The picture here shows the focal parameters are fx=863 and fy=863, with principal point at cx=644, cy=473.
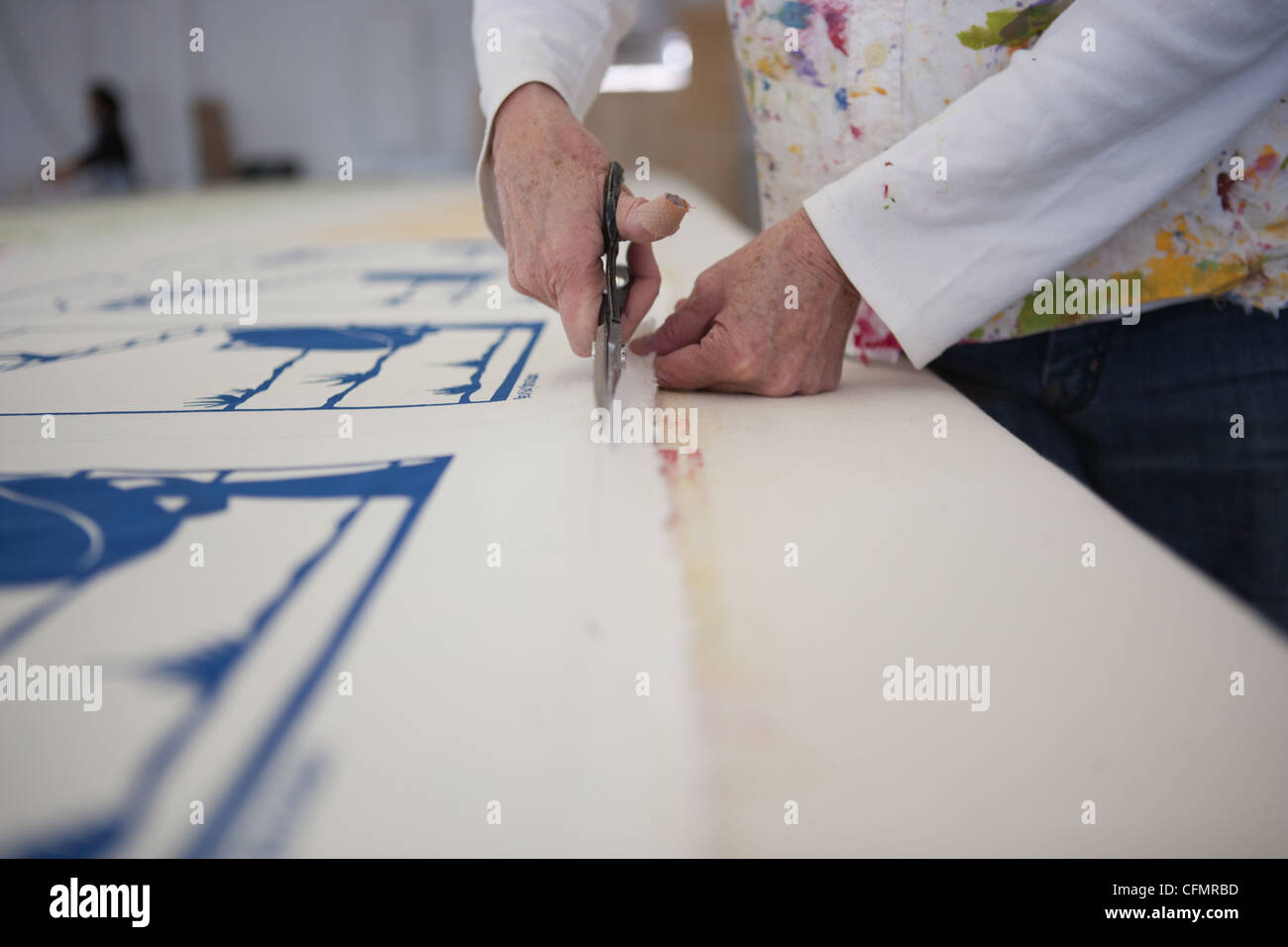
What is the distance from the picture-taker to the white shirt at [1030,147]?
642mm

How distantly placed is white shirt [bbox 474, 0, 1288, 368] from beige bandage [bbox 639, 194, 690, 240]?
110 millimetres

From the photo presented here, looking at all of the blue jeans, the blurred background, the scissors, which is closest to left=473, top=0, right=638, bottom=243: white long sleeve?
the scissors

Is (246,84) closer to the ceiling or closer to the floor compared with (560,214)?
closer to the ceiling

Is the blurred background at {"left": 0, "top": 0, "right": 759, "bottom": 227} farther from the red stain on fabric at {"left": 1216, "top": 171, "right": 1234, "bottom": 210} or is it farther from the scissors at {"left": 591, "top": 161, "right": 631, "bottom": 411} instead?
the red stain on fabric at {"left": 1216, "top": 171, "right": 1234, "bottom": 210}

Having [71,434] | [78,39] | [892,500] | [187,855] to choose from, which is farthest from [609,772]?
[78,39]

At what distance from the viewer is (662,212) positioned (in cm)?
71

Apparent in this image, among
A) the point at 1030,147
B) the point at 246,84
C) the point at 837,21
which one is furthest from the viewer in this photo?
the point at 246,84

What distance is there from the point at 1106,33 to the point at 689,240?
118 cm

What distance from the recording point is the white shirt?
2.10ft

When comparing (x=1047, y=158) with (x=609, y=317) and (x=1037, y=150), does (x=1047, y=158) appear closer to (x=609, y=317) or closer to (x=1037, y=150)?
(x=1037, y=150)

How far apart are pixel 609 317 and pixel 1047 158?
1.20 feet

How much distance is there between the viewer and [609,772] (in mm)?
362

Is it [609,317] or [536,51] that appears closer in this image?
[609,317]

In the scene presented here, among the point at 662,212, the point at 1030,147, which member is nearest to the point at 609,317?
the point at 662,212
